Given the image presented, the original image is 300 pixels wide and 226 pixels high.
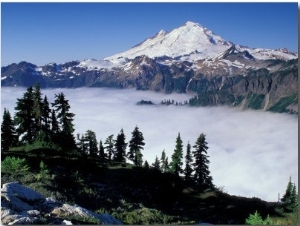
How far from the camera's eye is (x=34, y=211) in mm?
17375

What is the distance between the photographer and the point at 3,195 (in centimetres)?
1812

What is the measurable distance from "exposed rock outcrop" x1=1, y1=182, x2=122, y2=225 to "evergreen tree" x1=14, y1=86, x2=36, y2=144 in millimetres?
38846

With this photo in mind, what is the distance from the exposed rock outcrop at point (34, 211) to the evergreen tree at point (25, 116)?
38.8m

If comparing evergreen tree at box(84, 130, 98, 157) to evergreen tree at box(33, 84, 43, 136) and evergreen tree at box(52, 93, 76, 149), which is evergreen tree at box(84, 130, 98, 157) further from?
evergreen tree at box(33, 84, 43, 136)

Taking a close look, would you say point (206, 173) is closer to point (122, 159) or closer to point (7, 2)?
point (122, 159)

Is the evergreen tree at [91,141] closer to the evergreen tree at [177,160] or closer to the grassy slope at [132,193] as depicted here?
the evergreen tree at [177,160]

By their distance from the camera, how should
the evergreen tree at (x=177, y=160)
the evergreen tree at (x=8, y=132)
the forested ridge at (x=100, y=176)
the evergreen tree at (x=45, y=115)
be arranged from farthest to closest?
the evergreen tree at (x=177, y=160) → the evergreen tree at (x=8, y=132) → the evergreen tree at (x=45, y=115) → the forested ridge at (x=100, y=176)

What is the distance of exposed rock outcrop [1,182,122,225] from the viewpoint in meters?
16.2

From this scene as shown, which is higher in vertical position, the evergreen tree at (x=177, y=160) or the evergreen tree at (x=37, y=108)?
the evergreen tree at (x=37, y=108)

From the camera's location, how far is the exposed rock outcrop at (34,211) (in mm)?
16188

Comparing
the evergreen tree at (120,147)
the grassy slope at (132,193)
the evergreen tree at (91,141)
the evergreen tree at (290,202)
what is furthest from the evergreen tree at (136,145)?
the evergreen tree at (290,202)

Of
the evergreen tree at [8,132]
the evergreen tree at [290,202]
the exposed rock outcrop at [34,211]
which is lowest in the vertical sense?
the evergreen tree at [290,202]

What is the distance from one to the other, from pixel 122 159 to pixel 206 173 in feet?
67.4

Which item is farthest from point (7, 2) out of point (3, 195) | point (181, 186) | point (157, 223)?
point (181, 186)
